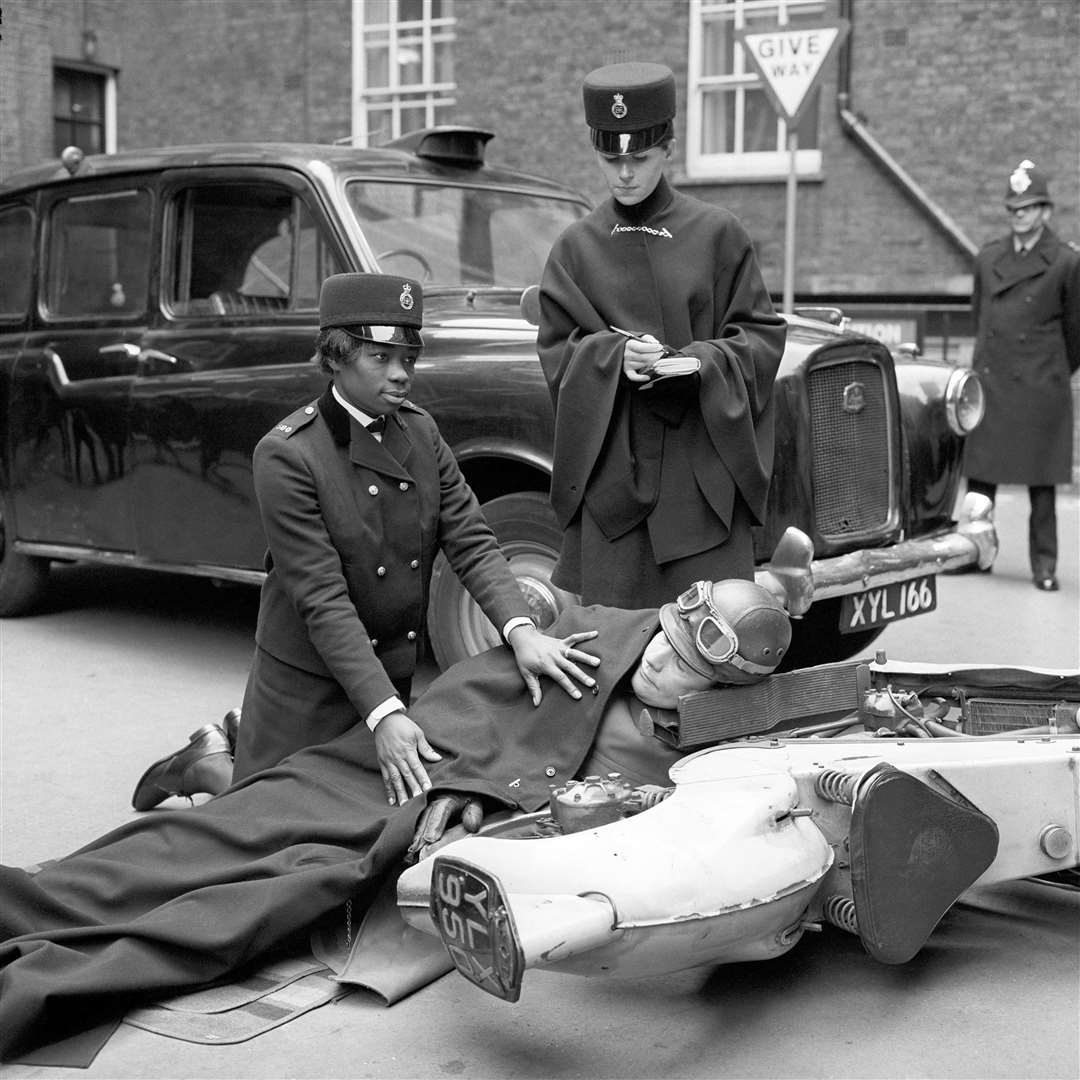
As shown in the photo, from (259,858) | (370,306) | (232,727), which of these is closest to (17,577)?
(232,727)

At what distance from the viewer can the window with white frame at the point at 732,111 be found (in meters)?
14.5

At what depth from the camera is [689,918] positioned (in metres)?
2.94

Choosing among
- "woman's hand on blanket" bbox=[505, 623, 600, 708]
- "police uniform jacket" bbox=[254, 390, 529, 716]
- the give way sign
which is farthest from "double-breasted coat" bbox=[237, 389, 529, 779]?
the give way sign

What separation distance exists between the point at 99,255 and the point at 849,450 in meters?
3.56

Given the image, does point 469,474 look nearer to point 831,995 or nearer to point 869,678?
point 869,678

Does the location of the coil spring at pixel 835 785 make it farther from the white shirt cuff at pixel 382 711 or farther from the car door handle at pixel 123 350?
the car door handle at pixel 123 350

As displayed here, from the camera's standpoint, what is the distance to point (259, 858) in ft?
11.7

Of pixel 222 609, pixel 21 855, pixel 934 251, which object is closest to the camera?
pixel 21 855

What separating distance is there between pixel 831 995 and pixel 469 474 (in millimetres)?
2976

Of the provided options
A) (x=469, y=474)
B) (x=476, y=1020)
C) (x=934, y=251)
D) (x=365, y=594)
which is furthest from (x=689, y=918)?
(x=934, y=251)

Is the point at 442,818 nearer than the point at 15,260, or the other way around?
the point at 442,818

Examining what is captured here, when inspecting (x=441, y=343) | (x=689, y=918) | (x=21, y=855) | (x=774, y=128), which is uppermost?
(x=774, y=128)

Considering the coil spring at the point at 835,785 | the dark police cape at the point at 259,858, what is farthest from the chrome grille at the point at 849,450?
the coil spring at the point at 835,785

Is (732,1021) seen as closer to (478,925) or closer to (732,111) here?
(478,925)
